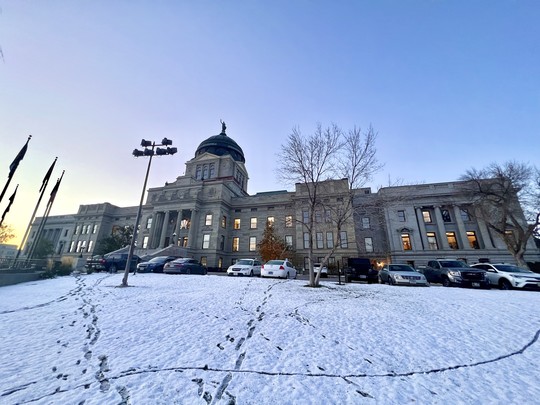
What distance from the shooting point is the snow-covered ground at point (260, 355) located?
248cm

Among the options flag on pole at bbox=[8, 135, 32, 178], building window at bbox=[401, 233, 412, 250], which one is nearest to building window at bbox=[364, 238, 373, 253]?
building window at bbox=[401, 233, 412, 250]

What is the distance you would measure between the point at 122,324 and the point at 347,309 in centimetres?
596

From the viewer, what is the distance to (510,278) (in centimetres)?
1284

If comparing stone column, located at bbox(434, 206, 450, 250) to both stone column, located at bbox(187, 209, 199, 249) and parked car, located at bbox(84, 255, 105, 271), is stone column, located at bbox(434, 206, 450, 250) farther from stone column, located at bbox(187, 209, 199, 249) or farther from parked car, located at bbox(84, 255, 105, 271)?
parked car, located at bbox(84, 255, 105, 271)

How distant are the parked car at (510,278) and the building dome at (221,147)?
46.9 meters

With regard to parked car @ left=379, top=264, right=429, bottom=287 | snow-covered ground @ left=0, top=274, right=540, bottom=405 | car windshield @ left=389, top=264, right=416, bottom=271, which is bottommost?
snow-covered ground @ left=0, top=274, right=540, bottom=405

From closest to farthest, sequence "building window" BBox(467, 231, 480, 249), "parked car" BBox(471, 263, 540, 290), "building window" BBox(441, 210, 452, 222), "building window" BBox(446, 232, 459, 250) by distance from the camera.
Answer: "parked car" BBox(471, 263, 540, 290)
"building window" BBox(467, 231, 480, 249)
"building window" BBox(446, 232, 459, 250)
"building window" BBox(441, 210, 452, 222)

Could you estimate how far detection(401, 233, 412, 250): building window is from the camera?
32.4 metres

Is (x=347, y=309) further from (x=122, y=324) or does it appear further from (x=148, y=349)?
(x=122, y=324)

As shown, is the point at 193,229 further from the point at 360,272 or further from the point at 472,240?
the point at 472,240

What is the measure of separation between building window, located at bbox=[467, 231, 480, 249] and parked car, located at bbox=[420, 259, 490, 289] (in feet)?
72.2

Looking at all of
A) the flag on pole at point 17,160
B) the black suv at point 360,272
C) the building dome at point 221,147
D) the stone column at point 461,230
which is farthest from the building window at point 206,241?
the stone column at point 461,230

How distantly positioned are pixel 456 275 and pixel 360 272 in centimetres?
580

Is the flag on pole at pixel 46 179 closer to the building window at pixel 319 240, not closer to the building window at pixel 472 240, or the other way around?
the building window at pixel 319 240
